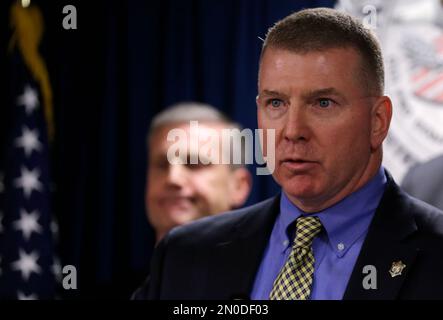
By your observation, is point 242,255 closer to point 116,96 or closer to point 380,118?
point 380,118

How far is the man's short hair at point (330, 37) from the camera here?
2.97 ft

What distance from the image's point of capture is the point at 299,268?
3.11ft

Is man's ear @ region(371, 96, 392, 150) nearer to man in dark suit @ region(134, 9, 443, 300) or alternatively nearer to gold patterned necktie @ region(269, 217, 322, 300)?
man in dark suit @ region(134, 9, 443, 300)

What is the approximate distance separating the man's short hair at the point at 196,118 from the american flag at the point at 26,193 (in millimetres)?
340

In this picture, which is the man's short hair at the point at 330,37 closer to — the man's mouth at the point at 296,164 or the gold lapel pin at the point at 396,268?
the man's mouth at the point at 296,164

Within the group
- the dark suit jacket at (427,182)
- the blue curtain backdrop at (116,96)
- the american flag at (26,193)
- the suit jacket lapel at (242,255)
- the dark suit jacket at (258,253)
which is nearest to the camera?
the dark suit jacket at (258,253)

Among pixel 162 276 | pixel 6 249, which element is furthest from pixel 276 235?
pixel 6 249

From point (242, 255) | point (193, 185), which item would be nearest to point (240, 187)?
point (193, 185)

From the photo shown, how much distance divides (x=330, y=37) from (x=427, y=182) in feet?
1.96

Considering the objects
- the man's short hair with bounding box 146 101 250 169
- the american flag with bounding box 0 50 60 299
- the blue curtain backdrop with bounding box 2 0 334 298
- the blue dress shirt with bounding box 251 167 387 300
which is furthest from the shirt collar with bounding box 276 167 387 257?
the american flag with bounding box 0 50 60 299

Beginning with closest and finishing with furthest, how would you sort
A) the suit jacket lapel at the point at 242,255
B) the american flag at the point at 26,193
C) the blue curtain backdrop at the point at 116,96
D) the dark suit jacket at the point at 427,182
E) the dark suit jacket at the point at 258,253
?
the dark suit jacket at the point at 258,253 → the suit jacket lapel at the point at 242,255 → the dark suit jacket at the point at 427,182 → the blue curtain backdrop at the point at 116,96 → the american flag at the point at 26,193

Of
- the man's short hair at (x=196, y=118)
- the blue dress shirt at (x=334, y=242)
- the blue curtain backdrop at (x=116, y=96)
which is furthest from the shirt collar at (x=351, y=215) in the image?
the blue curtain backdrop at (x=116, y=96)

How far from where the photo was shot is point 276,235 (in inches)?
40.1
